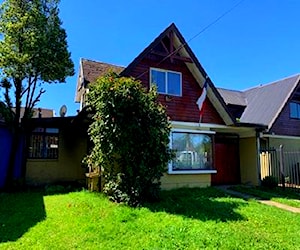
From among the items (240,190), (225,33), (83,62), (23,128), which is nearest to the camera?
(225,33)

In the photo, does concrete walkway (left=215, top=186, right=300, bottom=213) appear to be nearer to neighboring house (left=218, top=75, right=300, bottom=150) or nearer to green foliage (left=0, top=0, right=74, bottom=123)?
neighboring house (left=218, top=75, right=300, bottom=150)

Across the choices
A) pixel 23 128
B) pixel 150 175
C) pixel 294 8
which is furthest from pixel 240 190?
pixel 23 128

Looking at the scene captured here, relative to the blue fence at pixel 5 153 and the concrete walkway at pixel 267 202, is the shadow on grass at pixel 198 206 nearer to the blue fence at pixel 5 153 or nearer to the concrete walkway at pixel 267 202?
the concrete walkway at pixel 267 202

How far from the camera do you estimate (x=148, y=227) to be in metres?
7.75

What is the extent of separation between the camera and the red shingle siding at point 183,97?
1384 cm

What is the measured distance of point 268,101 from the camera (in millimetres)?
22938

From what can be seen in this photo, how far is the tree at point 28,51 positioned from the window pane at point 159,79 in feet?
15.9

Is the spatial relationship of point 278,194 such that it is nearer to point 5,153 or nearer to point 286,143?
point 286,143

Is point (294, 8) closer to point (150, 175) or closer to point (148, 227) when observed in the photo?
point (150, 175)

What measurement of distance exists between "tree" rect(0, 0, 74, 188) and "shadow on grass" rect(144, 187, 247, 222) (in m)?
8.42

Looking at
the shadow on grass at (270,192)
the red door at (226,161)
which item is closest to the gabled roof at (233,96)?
the red door at (226,161)

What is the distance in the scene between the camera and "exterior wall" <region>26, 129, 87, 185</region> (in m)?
16.3

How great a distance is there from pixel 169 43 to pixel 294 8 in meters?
5.99

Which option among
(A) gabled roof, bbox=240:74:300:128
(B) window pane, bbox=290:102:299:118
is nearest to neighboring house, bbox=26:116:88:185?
(A) gabled roof, bbox=240:74:300:128
